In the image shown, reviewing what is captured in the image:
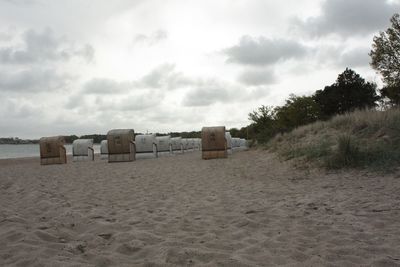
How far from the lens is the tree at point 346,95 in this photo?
4241cm

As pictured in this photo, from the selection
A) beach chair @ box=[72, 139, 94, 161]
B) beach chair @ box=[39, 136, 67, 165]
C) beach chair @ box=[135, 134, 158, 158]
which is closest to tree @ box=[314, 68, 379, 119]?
beach chair @ box=[135, 134, 158, 158]

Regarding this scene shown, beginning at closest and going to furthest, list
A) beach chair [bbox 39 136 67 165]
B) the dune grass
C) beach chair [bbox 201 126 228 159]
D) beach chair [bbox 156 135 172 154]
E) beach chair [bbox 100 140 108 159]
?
1. the dune grass
2. beach chair [bbox 201 126 228 159]
3. beach chair [bbox 39 136 67 165]
4. beach chair [bbox 156 135 172 154]
5. beach chair [bbox 100 140 108 159]

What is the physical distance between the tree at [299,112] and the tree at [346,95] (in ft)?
4.11

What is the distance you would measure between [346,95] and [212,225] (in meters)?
41.6

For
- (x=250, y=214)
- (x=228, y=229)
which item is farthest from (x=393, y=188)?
(x=228, y=229)

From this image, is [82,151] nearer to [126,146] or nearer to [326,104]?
[126,146]

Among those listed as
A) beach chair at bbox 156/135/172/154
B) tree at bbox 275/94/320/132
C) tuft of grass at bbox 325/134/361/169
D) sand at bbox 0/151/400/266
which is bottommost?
sand at bbox 0/151/400/266

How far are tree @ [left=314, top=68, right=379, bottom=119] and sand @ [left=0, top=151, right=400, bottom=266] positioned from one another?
35.9m

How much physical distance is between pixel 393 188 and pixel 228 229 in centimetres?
372

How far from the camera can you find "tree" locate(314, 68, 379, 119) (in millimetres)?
42406

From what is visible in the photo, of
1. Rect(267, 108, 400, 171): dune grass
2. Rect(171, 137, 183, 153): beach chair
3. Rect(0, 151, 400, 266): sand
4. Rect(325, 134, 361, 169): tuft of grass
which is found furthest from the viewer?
Rect(171, 137, 183, 153): beach chair

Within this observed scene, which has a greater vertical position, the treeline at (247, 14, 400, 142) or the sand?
the treeline at (247, 14, 400, 142)

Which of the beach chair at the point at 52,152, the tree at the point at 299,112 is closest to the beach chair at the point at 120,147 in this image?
the beach chair at the point at 52,152

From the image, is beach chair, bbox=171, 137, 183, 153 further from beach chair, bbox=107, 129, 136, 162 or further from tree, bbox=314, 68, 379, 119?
tree, bbox=314, 68, 379, 119
